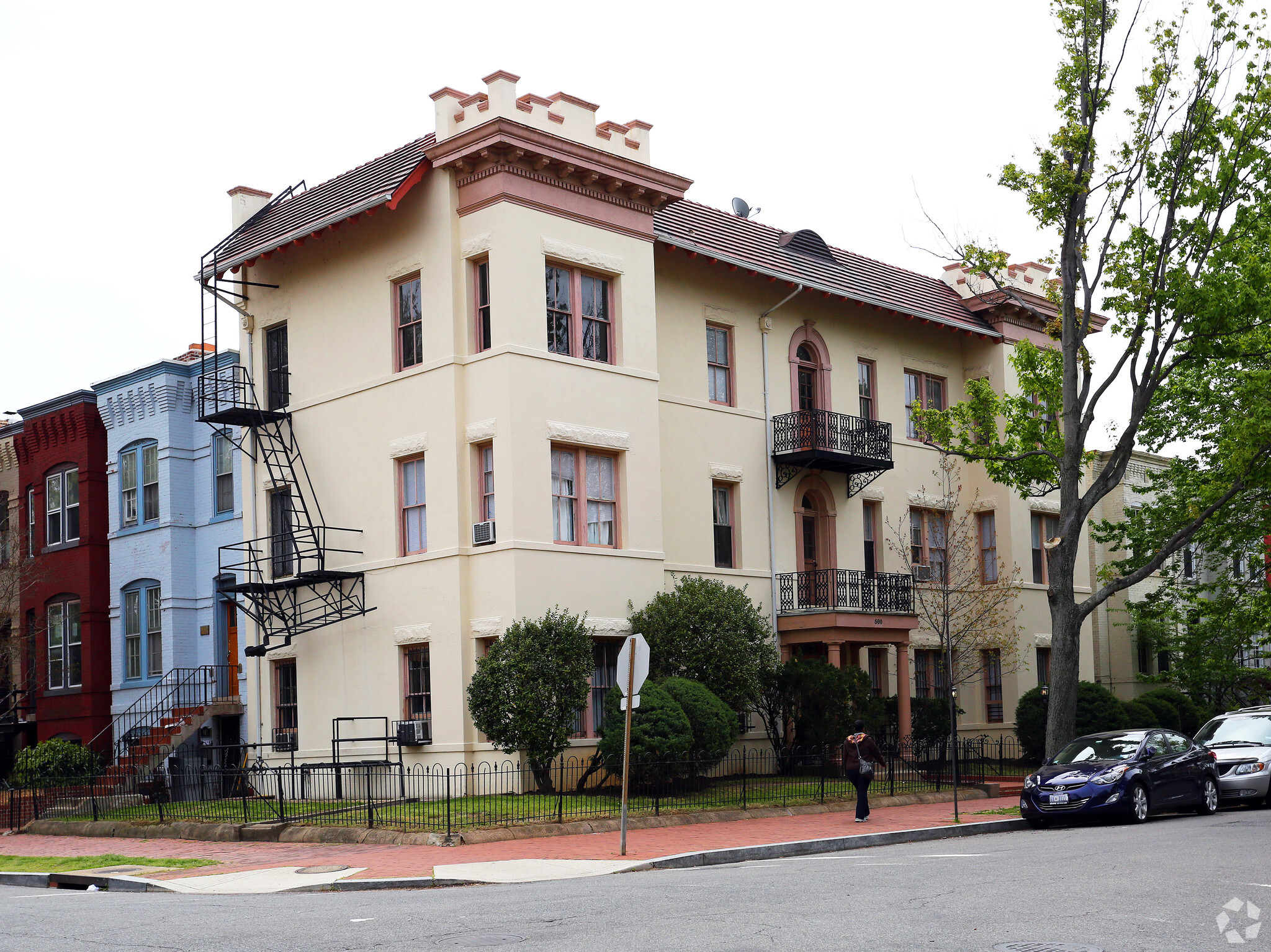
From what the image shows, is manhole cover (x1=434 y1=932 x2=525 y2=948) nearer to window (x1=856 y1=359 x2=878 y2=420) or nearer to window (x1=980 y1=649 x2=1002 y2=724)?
window (x1=856 y1=359 x2=878 y2=420)

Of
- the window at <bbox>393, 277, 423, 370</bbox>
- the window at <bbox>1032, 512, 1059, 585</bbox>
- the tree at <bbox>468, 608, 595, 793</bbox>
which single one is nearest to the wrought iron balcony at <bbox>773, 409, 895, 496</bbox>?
the window at <bbox>1032, 512, 1059, 585</bbox>

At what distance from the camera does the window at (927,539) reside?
34.2 meters

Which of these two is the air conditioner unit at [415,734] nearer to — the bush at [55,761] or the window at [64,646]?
the bush at [55,761]

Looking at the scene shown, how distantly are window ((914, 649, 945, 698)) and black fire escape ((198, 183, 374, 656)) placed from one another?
14.3 metres

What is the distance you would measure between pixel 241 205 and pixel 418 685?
12667mm

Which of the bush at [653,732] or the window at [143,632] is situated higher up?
the window at [143,632]

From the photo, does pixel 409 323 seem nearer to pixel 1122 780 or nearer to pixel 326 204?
pixel 326 204

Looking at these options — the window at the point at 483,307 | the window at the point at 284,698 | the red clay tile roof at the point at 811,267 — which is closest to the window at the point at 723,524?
the red clay tile roof at the point at 811,267

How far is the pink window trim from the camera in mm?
31969

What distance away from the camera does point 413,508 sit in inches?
1049

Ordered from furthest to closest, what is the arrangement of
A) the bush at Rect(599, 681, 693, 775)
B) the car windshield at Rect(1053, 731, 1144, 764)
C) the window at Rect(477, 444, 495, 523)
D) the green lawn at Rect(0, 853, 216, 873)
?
the window at Rect(477, 444, 495, 523), the bush at Rect(599, 681, 693, 775), the car windshield at Rect(1053, 731, 1144, 764), the green lawn at Rect(0, 853, 216, 873)

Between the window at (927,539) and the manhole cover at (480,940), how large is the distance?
82.7ft

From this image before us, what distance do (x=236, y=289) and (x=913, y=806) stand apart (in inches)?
722

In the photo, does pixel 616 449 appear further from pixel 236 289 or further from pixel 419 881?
pixel 419 881
